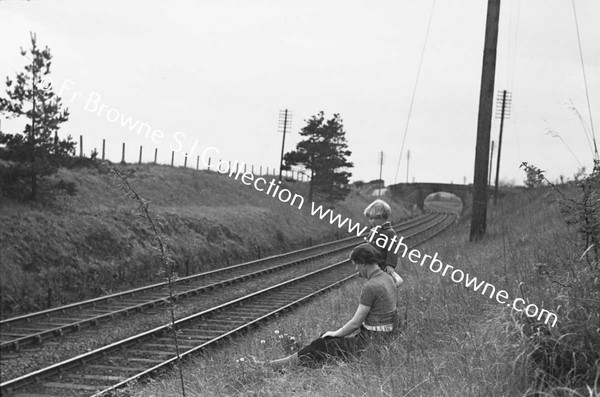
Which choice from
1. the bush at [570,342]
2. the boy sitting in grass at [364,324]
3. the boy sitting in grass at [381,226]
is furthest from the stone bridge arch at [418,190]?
the bush at [570,342]

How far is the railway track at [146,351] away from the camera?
855 cm

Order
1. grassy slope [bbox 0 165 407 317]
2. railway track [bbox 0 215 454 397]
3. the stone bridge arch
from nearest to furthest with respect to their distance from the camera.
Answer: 1. railway track [bbox 0 215 454 397]
2. grassy slope [bbox 0 165 407 317]
3. the stone bridge arch

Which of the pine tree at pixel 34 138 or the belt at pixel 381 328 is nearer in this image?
the belt at pixel 381 328

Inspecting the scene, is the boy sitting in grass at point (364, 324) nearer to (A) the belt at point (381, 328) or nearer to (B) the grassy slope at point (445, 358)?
(A) the belt at point (381, 328)

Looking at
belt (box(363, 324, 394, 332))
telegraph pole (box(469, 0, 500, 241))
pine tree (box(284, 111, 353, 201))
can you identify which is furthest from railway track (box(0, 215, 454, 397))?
pine tree (box(284, 111, 353, 201))

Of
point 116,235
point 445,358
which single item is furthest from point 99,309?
point 445,358

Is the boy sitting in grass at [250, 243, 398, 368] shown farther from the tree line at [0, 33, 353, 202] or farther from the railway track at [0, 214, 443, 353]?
the tree line at [0, 33, 353, 202]

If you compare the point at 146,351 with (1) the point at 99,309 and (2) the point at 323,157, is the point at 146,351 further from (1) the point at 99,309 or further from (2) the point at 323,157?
(2) the point at 323,157

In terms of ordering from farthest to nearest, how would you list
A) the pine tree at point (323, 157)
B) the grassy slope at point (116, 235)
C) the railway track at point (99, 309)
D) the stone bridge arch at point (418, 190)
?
the stone bridge arch at point (418, 190)
the pine tree at point (323, 157)
the grassy slope at point (116, 235)
the railway track at point (99, 309)

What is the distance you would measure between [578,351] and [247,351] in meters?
5.30

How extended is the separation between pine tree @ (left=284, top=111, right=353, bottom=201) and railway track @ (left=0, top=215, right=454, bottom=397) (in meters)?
30.9

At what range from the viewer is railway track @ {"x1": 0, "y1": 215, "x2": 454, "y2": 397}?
8.55 metres

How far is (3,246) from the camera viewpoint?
55.3 feet

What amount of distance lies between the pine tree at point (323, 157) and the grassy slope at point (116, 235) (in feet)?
28.6
